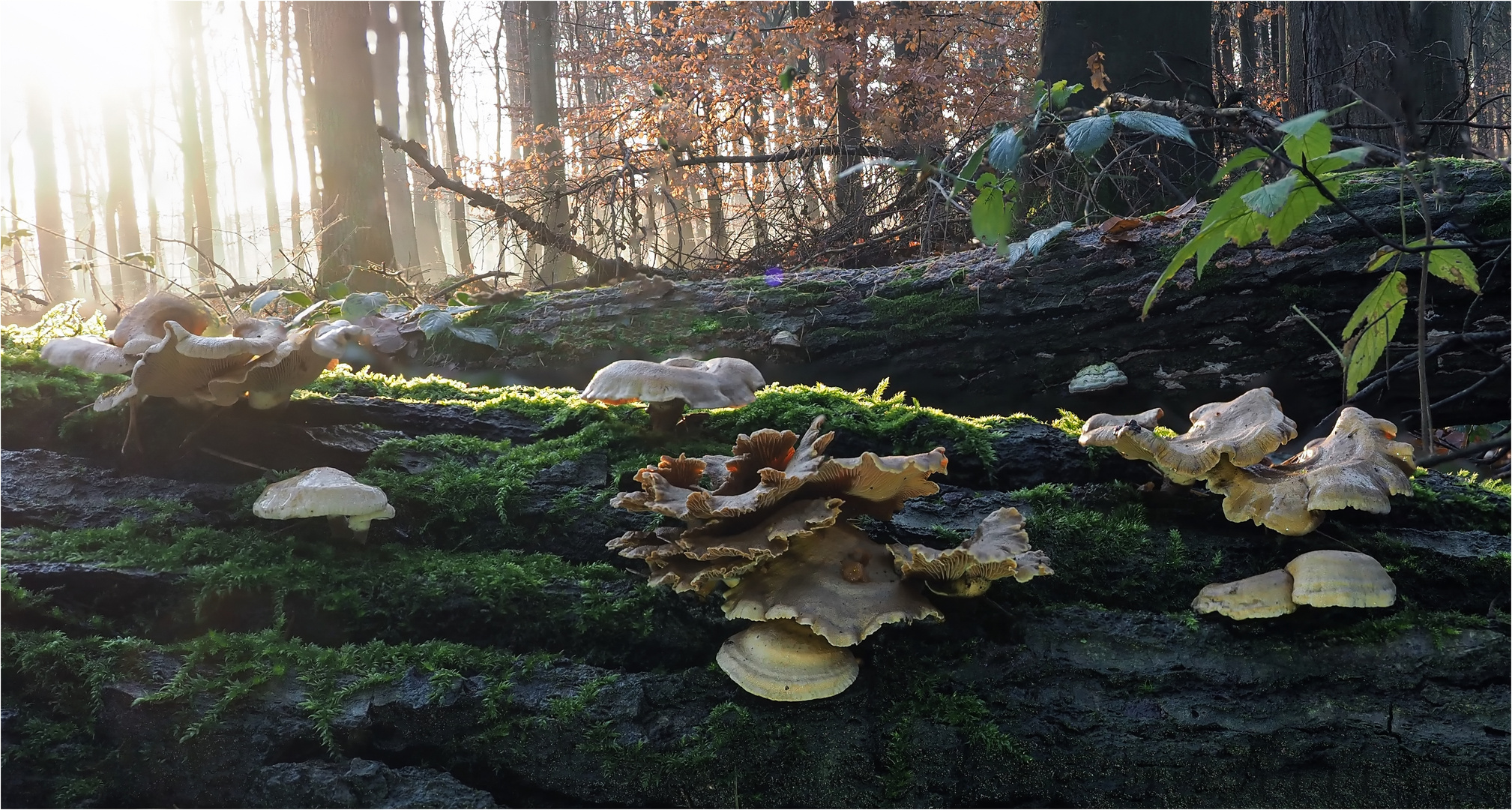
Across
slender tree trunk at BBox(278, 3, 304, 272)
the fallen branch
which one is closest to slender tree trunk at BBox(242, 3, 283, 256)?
slender tree trunk at BBox(278, 3, 304, 272)

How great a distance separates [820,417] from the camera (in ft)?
6.92

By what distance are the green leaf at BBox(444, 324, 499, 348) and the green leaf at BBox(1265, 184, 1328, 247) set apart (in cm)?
400

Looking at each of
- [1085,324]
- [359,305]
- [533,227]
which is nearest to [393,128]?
[533,227]

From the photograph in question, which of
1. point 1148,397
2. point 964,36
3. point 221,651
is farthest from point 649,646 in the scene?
point 964,36

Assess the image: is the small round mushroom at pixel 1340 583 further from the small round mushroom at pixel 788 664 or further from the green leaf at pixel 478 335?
the green leaf at pixel 478 335

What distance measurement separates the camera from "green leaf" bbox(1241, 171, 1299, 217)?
5.19ft

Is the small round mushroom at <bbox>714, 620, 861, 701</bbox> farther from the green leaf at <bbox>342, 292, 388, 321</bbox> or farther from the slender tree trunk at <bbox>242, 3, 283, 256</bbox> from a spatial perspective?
the slender tree trunk at <bbox>242, 3, 283, 256</bbox>

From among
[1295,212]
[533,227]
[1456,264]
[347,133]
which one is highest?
[347,133]

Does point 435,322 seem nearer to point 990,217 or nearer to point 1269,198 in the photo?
point 990,217

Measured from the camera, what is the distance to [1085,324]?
428 centimetres

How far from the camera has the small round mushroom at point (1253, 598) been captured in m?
2.08

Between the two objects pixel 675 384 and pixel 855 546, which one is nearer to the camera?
pixel 855 546

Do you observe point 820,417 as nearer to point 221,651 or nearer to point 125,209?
point 221,651

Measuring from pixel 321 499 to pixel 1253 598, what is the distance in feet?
8.42
